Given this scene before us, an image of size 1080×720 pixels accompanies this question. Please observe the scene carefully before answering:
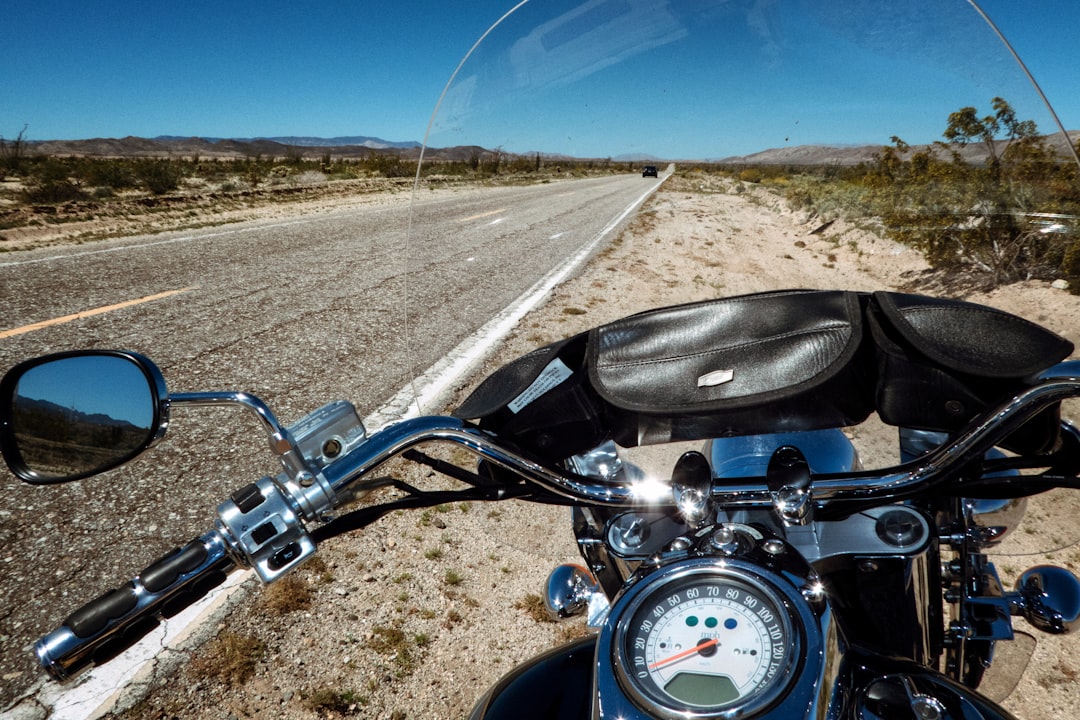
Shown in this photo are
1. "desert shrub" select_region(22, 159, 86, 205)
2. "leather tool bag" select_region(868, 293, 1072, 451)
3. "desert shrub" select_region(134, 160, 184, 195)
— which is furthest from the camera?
"desert shrub" select_region(134, 160, 184, 195)

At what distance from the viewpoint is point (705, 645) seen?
84 cm

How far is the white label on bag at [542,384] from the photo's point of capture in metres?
1.21

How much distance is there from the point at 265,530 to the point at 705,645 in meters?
0.64

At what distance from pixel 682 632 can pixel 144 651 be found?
7.00 ft

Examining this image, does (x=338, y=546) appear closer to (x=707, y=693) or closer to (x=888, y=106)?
(x=707, y=693)

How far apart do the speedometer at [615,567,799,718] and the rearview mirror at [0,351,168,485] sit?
0.83 metres

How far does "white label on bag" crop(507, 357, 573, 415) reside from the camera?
47.6 inches

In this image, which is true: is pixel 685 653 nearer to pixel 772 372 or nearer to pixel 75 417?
pixel 772 372

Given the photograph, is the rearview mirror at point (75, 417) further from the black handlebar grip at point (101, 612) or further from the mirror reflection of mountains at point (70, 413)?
the black handlebar grip at point (101, 612)

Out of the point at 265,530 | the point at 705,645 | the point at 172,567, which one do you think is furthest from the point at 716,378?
the point at 172,567

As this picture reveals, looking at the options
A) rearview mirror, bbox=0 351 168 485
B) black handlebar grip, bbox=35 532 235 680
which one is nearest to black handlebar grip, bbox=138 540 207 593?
black handlebar grip, bbox=35 532 235 680

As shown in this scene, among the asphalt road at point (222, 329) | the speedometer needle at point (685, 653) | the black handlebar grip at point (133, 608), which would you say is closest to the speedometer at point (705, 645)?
the speedometer needle at point (685, 653)

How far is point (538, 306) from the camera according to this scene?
238 inches

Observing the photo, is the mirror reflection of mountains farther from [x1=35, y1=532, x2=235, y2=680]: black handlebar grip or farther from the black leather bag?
the black leather bag
